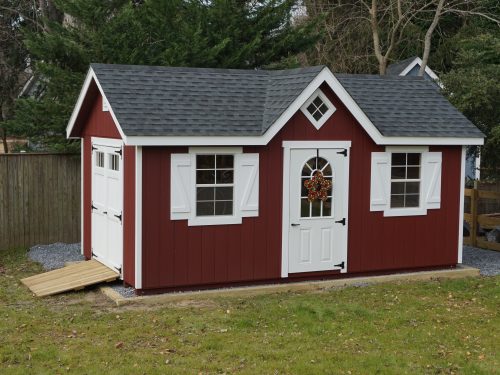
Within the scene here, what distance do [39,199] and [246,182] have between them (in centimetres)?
575

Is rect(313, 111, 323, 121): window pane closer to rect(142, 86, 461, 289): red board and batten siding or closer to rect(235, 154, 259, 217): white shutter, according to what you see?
rect(142, 86, 461, 289): red board and batten siding

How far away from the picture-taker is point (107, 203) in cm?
1273

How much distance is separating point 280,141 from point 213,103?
1270mm

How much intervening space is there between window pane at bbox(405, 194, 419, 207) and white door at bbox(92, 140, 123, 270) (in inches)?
197

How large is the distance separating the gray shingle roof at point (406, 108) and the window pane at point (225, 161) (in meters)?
2.64

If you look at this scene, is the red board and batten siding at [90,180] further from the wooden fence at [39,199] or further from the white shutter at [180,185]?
the wooden fence at [39,199]

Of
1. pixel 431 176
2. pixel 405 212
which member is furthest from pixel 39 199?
pixel 431 176

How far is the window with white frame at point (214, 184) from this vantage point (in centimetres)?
1152

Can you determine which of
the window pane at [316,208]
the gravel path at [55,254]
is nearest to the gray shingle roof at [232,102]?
the window pane at [316,208]

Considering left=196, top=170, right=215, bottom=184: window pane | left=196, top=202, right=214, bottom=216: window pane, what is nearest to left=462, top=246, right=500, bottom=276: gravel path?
left=196, top=202, right=214, bottom=216: window pane

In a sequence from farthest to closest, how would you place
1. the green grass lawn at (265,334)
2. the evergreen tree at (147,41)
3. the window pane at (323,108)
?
the evergreen tree at (147,41), the window pane at (323,108), the green grass lawn at (265,334)

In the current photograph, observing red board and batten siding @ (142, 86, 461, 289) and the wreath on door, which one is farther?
the wreath on door

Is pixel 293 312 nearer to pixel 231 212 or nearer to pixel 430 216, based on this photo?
pixel 231 212

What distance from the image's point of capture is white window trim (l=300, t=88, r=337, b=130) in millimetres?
12102
